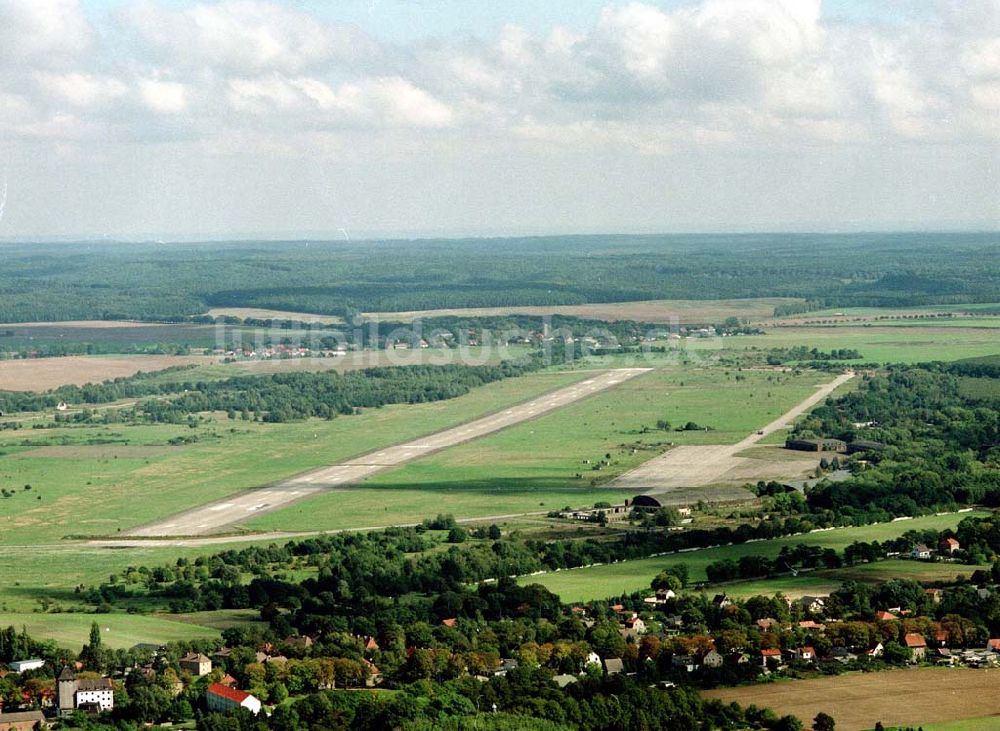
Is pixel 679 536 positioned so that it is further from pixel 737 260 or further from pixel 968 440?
pixel 737 260

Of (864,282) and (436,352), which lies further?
(864,282)

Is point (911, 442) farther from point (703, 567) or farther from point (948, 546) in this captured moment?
point (703, 567)

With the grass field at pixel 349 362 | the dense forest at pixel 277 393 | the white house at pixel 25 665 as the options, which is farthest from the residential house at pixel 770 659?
the grass field at pixel 349 362

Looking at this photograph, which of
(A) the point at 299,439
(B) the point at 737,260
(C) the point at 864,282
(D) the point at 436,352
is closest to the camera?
(A) the point at 299,439

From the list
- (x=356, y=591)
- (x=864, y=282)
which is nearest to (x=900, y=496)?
(x=356, y=591)

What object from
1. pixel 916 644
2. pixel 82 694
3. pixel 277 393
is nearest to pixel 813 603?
pixel 916 644

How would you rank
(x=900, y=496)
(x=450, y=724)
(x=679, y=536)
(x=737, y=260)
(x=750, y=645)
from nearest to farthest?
1. (x=450, y=724)
2. (x=750, y=645)
3. (x=679, y=536)
4. (x=900, y=496)
5. (x=737, y=260)

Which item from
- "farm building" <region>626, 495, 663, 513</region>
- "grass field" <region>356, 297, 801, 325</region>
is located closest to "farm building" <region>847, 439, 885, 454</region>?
"farm building" <region>626, 495, 663, 513</region>

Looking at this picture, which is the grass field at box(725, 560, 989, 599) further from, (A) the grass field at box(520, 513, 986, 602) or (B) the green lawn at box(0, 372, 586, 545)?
(B) the green lawn at box(0, 372, 586, 545)
